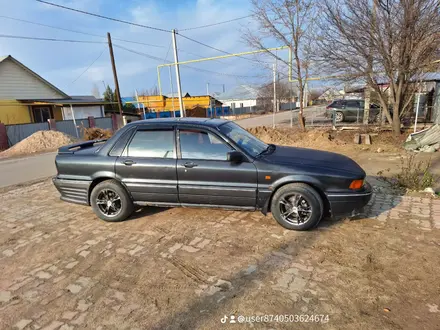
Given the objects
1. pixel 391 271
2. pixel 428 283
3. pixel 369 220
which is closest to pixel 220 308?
pixel 391 271

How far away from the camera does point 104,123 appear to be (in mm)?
22047

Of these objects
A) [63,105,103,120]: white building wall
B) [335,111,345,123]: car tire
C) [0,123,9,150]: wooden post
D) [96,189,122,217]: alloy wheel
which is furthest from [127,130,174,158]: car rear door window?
[63,105,103,120]: white building wall

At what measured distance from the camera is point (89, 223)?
4.43 meters

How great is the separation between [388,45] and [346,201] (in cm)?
819

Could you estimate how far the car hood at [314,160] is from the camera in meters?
3.76

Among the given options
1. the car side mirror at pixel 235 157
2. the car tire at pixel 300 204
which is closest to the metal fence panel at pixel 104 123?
the car side mirror at pixel 235 157

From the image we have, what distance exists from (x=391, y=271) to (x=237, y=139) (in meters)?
2.57

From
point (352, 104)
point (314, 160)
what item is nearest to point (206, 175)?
point (314, 160)

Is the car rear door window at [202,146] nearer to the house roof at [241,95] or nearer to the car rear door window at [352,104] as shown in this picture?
the car rear door window at [352,104]

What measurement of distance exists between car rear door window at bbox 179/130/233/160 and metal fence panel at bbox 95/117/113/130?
1968 centimetres

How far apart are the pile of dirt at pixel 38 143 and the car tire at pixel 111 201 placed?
13.5m

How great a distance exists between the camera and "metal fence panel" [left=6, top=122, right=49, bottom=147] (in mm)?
16281

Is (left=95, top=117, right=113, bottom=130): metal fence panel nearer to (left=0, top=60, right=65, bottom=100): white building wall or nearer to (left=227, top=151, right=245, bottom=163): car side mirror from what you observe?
(left=0, top=60, right=65, bottom=100): white building wall

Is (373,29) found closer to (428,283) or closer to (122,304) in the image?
(428,283)
